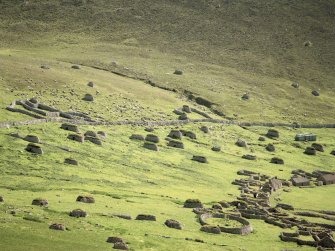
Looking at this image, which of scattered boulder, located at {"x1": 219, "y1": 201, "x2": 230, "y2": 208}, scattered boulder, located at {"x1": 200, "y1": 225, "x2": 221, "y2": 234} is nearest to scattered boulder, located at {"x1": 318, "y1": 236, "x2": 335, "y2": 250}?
scattered boulder, located at {"x1": 200, "y1": 225, "x2": 221, "y2": 234}

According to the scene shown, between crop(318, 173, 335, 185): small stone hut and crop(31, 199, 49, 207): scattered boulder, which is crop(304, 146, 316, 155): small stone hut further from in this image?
crop(31, 199, 49, 207): scattered boulder

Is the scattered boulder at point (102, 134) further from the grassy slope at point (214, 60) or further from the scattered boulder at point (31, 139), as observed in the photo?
the grassy slope at point (214, 60)

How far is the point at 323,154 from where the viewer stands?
126 metres

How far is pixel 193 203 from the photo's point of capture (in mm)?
71375

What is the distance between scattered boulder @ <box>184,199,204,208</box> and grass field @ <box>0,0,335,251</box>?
1.18 meters

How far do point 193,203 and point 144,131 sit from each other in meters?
40.6

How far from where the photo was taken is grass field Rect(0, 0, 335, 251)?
58.2 metres

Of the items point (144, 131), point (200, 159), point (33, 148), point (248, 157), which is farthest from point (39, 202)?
point (248, 157)

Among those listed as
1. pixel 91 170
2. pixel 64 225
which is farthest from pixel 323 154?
pixel 64 225

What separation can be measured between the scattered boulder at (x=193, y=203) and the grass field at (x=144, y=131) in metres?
1.18

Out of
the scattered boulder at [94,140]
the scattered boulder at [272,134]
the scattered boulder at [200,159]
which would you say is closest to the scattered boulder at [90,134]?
the scattered boulder at [94,140]

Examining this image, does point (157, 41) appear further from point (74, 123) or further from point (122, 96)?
point (74, 123)

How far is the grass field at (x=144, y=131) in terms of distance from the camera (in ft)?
191

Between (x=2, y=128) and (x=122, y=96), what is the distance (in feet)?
153
